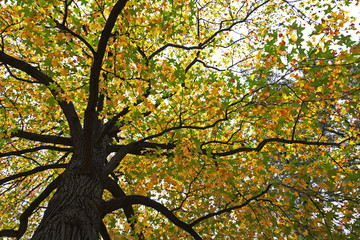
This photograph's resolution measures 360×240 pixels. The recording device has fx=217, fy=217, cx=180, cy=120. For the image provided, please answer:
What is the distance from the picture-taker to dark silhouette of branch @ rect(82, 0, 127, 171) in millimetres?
2949

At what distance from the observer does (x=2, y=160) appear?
8.55 meters

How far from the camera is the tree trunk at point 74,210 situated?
130 inches

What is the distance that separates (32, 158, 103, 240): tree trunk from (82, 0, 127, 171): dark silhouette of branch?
0.35 meters

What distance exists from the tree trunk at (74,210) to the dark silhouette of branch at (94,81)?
0.35 m

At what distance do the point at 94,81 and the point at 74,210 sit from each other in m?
2.21

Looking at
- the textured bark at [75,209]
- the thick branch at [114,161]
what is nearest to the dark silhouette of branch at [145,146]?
the thick branch at [114,161]

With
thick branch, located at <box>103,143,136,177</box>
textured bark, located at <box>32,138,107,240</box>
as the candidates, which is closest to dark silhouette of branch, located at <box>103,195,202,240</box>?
textured bark, located at <box>32,138,107,240</box>

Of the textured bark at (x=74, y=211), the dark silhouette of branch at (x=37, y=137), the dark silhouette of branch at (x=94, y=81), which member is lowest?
the textured bark at (x=74, y=211)

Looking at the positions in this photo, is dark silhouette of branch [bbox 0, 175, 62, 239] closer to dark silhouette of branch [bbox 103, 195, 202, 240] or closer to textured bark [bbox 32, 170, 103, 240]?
textured bark [bbox 32, 170, 103, 240]

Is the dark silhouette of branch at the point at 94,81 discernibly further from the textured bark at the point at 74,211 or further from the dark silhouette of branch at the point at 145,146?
the dark silhouette of branch at the point at 145,146

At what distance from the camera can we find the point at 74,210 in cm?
369

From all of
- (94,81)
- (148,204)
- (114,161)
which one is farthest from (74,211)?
(94,81)

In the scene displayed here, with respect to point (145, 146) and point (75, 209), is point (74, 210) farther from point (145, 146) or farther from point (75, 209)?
point (145, 146)

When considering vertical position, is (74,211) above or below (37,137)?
below
